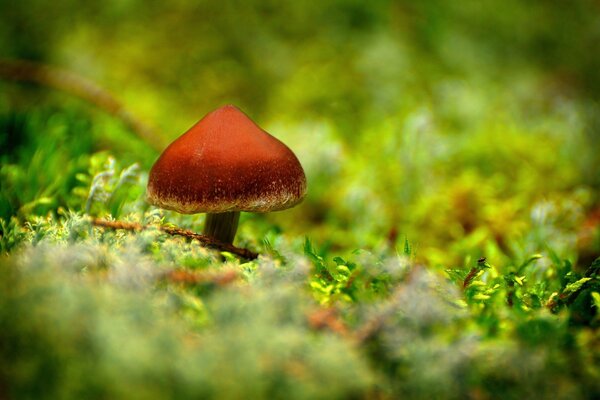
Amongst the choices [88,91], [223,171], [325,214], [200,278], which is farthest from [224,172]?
[88,91]

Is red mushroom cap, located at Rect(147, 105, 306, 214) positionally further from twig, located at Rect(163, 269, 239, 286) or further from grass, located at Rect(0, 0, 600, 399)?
twig, located at Rect(163, 269, 239, 286)

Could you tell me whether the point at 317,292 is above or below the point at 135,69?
below

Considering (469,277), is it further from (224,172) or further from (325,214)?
(325,214)

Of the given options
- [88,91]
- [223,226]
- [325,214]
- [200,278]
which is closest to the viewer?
[200,278]

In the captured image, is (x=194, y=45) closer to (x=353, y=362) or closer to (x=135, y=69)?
(x=135, y=69)

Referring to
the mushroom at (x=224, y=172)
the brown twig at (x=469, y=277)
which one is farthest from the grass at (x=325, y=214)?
the mushroom at (x=224, y=172)

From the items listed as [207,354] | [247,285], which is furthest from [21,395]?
[247,285]
